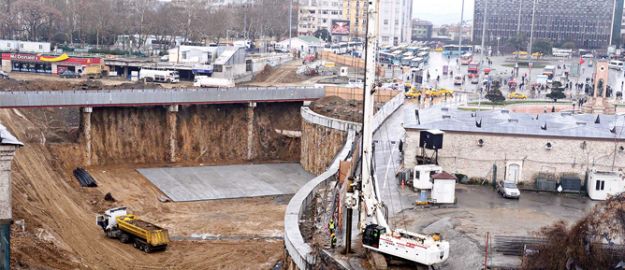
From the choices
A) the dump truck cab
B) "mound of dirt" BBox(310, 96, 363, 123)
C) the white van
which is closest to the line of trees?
"mound of dirt" BBox(310, 96, 363, 123)

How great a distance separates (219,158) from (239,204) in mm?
10087

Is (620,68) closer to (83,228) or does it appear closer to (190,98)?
(190,98)

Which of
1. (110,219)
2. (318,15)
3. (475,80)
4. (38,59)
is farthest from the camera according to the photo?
(318,15)

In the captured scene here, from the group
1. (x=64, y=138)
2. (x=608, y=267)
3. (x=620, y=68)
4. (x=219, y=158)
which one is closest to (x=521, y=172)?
(x=608, y=267)

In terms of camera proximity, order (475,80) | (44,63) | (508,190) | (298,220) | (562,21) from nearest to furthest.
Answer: (298,220)
(508,190)
(44,63)
(475,80)
(562,21)

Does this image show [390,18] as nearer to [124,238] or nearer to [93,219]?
[93,219]

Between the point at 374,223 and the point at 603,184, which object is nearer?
the point at 374,223

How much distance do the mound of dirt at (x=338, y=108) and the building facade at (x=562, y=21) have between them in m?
54.2

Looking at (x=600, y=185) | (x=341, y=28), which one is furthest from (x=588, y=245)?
(x=341, y=28)

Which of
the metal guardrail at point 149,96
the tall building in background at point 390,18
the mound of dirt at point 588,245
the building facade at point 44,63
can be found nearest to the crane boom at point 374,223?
the mound of dirt at point 588,245

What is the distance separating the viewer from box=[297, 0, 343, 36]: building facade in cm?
11475

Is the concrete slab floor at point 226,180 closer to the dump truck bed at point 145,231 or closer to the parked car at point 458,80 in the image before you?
the dump truck bed at point 145,231

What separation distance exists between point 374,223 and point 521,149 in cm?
1014

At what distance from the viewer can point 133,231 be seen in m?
28.9
